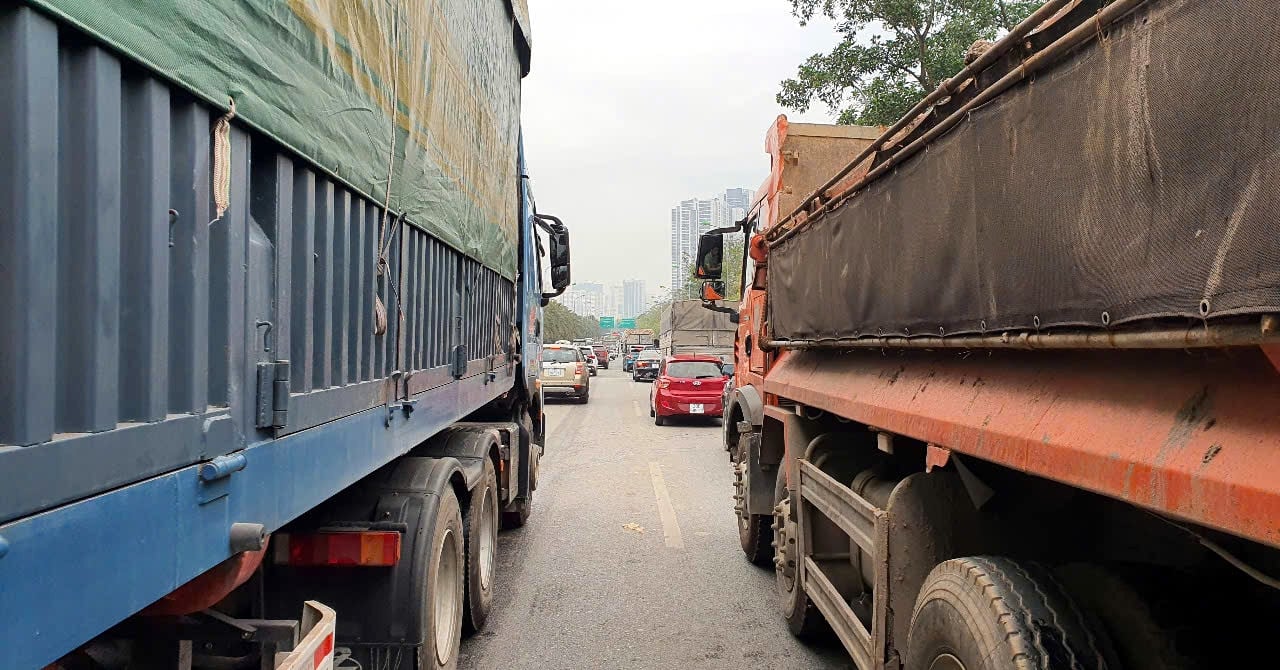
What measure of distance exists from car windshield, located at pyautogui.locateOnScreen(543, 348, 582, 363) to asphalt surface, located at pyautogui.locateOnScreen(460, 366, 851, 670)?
1067 cm

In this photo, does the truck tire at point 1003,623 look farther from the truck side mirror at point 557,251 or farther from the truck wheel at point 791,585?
the truck side mirror at point 557,251

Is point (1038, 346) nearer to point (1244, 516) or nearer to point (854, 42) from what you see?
point (1244, 516)

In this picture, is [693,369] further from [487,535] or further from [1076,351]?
[1076,351]

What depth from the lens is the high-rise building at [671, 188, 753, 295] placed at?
87.8 m

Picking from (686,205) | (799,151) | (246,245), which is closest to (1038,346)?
(246,245)

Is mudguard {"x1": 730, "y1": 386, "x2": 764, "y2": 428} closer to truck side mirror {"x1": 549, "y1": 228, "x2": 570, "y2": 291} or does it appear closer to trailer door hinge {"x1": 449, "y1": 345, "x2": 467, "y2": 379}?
trailer door hinge {"x1": 449, "y1": 345, "x2": 467, "y2": 379}

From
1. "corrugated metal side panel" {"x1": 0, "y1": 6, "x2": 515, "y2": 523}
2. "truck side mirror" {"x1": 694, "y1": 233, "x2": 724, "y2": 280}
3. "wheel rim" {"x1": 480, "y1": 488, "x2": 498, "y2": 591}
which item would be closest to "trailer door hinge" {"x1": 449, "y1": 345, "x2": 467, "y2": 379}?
"wheel rim" {"x1": 480, "y1": 488, "x2": 498, "y2": 591}

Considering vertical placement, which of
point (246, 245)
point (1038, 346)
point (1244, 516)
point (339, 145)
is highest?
point (339, 145)

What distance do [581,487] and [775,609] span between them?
4633mm

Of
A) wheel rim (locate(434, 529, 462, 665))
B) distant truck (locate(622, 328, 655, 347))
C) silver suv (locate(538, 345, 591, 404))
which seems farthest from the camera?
distant truck (locate(622, 328, 655, 347))

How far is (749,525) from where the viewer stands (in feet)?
20.5

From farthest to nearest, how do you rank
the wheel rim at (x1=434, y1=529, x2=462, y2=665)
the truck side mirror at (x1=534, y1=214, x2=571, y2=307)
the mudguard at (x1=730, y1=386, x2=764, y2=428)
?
the truck side mirror at (x1=534, y1=214, x2=571, y2=307), the mudguard at (x1=730, y1=386, x2=764, y2=428), the wheel rim at (x1=434, y1=529, x2=462, y2=665)

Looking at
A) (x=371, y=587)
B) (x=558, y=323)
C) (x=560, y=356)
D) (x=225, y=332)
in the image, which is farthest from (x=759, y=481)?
(x=558, y=323)

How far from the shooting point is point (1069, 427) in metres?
1.83
